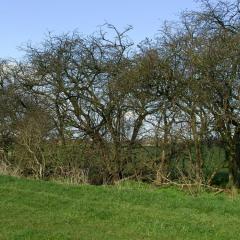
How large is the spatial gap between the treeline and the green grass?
544 cm

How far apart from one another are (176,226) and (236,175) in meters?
10.7

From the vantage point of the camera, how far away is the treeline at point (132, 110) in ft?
59.8

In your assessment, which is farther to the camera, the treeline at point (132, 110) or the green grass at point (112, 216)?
the treeline at point (132, 110)

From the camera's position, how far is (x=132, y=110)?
21156 millimetres

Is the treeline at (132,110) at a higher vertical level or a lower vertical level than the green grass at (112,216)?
higher

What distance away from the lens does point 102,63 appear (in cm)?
2386

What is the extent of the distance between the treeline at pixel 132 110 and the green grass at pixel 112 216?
5443mm

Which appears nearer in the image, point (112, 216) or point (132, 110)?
point (112, 216)

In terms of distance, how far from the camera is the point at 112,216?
33.9 feet

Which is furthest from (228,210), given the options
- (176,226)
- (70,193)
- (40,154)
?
(40,154)

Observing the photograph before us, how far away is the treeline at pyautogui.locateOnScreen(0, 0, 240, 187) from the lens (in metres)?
18.2

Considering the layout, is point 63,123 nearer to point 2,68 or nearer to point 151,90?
point 151,90

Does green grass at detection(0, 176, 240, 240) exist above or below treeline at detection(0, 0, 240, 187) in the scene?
below

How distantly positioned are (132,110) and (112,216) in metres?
11.1
